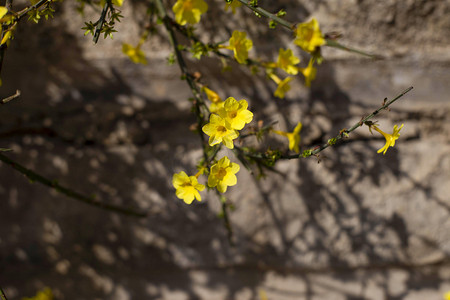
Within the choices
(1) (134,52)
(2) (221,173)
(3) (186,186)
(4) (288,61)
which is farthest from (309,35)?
(1) (134,52)

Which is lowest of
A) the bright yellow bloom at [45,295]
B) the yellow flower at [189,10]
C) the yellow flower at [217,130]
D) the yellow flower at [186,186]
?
the bright yellow bloom at [45,295]

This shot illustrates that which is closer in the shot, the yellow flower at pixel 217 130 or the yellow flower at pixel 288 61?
the yellow flower at pixel 217 130

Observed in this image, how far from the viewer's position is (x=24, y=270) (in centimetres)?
190

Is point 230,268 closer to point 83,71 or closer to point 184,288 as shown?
point 184,288

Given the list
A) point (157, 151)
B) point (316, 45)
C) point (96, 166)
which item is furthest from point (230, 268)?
point (316, 45)

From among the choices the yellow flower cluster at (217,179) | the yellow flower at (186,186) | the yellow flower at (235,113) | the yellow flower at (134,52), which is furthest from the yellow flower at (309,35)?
the yellow flower at (134,52)

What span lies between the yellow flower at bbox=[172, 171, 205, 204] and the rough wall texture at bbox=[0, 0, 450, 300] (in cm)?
52

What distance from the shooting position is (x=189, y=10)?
3.65 ft

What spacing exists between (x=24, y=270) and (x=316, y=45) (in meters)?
Result: 1.70

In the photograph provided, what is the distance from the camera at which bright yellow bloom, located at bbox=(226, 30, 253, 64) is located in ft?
3.80

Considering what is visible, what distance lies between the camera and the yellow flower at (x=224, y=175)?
1.06 meters

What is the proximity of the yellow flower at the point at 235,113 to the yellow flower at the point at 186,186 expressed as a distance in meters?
0.19

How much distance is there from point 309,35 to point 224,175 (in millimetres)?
420

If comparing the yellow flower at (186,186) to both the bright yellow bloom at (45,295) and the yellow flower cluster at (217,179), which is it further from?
the bright yellow bloom at (45,295)
